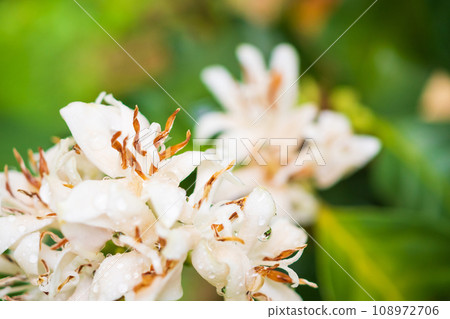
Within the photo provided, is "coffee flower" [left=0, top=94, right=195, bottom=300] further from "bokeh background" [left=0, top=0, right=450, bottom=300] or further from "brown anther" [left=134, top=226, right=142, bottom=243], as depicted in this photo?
"bokeh background" [left=0, top=0, right=450, bottom=300]

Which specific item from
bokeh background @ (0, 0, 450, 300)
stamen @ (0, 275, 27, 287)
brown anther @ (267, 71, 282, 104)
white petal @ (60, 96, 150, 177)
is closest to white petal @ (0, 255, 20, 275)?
stamen @ (0, 275, 27, 287)

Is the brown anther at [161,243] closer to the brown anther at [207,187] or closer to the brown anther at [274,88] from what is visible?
the brown anther at [207,187]

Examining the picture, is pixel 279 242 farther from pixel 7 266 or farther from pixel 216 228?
pixel 7 266

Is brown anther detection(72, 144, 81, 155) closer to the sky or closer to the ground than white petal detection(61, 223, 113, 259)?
closer to the sky

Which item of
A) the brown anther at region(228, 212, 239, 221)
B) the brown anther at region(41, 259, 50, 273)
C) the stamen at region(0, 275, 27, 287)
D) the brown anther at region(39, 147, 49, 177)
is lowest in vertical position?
the stamen at region(0, 275, 27, 287)

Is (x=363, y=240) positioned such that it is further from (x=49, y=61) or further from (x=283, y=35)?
(x=49, y=61)
